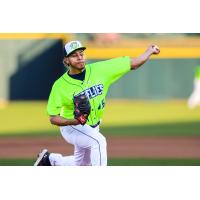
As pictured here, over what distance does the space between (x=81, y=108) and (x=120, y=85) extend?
9.70 meters

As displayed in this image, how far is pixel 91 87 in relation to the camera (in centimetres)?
667

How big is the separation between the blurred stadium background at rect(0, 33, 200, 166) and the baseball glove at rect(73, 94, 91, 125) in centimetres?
541

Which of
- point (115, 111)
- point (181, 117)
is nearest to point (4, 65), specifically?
point (115, 111)

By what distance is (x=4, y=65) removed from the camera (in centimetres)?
1839

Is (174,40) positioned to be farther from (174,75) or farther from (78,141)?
(78,141)

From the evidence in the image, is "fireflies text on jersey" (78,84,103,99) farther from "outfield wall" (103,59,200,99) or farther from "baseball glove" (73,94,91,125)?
"outfield wall" (103,59,200,99)

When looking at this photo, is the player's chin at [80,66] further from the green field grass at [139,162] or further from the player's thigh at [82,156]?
the green field grass at [139,162]

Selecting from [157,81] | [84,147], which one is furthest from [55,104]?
[157,81]

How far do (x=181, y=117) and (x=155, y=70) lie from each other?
134 centimetres

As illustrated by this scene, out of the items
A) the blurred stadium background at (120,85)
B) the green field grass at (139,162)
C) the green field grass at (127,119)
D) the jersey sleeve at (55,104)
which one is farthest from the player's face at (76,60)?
the green field grass at (127,119)

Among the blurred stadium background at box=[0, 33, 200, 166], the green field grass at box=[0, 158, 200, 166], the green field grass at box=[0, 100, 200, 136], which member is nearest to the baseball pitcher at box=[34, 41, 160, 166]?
the green field grass at box=[0, 158, 200, 166]

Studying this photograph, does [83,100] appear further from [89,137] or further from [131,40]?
[131,40]

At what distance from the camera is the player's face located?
6.60 metres

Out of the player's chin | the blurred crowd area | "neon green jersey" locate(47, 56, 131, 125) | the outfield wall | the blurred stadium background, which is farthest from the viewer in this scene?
the outfield wall
